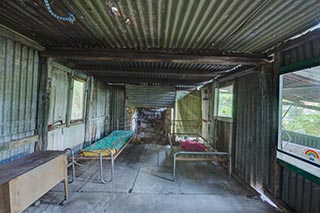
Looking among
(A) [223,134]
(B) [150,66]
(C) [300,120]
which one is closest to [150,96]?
(B) [150,66]

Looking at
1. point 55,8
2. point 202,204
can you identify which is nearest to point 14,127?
point 55,8

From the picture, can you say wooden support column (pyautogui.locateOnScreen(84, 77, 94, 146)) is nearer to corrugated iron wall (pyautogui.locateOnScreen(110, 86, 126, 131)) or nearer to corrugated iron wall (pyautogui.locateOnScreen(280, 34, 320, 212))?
corrugated iron wall (pyautogui.locateOnScreen(110, 86, 126, 131))

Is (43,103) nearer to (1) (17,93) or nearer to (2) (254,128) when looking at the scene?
(1) (17,93)

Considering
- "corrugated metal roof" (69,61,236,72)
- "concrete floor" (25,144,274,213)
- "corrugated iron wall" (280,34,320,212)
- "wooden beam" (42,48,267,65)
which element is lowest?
"concrete floor" (25,144,274,213)

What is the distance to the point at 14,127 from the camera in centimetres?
277

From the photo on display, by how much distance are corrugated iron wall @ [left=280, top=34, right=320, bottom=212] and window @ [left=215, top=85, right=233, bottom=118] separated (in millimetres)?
2147

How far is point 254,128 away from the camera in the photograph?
354 cm

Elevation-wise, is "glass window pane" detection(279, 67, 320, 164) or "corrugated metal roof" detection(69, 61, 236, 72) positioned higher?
"corrugated metal roof" detection(69, 61, 236, 72)

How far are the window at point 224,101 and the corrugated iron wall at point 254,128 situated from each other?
55 centimetres

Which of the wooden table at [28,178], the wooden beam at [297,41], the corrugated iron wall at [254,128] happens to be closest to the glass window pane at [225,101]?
the corrugated iron wall at [254,128]

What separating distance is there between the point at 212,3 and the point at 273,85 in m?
2.03

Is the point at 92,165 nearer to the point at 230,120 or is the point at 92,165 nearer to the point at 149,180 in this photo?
the point at 149,180

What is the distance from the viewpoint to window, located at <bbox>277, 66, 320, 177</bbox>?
2.30 metres

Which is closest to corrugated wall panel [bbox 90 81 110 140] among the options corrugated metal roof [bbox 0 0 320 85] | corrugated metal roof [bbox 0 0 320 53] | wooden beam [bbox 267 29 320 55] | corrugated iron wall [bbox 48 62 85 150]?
corrugated iron wall [bbox 48 62 85 150]
